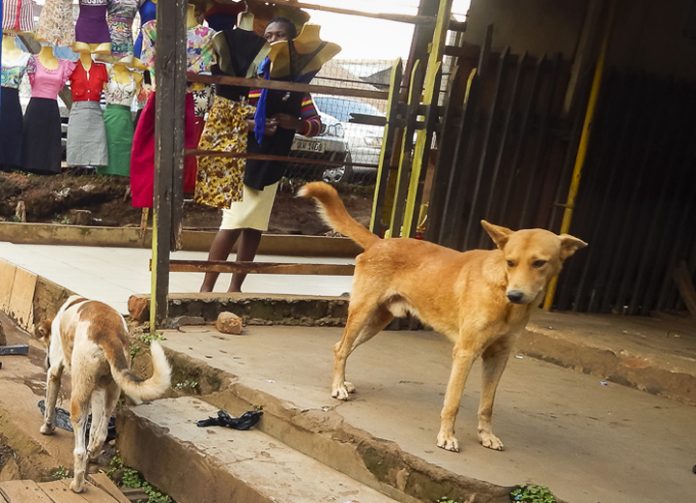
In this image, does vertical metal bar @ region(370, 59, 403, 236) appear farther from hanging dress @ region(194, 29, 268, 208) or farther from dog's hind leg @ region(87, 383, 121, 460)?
dog's hind leg @ region(87, 383, 121, 460)

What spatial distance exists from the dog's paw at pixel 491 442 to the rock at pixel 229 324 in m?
2.33

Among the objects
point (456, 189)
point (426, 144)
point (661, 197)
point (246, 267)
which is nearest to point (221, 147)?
point (246, 267)

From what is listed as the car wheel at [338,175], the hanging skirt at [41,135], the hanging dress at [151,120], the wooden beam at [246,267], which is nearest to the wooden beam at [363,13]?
the hanging dress at [151,120]

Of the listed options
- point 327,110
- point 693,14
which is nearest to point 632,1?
point 693,14

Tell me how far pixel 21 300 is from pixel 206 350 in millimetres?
2935

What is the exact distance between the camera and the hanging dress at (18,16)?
24.1 feet

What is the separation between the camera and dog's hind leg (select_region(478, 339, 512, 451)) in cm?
427

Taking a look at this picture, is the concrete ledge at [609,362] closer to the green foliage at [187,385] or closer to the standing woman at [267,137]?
the standing woman at [267,137]

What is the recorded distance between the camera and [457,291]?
443 centimetres

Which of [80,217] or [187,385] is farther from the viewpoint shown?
[80,217]

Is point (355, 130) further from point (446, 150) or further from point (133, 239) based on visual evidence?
point (446, 150)

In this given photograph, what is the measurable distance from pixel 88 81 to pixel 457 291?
216 inches

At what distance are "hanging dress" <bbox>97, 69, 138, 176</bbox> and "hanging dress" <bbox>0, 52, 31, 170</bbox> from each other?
843mm

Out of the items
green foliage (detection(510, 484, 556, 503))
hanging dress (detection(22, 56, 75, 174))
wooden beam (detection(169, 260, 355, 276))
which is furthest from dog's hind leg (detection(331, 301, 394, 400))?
hanging dress (detection(22, 56, 75, 174))
